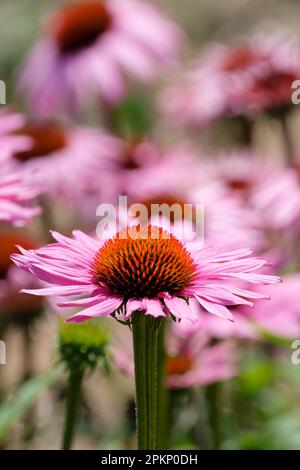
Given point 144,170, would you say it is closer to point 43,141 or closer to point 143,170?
point 143,170

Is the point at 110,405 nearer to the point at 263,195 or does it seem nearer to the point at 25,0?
the point at 263,195

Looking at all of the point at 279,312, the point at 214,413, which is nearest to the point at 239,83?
the point at 279,312

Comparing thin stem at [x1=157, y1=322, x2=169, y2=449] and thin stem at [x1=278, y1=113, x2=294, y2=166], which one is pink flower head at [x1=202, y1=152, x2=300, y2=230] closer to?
thin stem at [x1=278, y1=113, x2=294, y2=166]

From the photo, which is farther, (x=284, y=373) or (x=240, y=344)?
(x=240, y=344)

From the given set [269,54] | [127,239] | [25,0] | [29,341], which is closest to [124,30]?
[269,54]

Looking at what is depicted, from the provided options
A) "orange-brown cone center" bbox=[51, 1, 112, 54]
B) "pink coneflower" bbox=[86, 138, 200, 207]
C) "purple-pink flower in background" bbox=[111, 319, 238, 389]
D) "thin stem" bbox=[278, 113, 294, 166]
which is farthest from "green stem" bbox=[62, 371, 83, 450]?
"orange-brown cone center" bbox=[51, 1, 112, 54]
